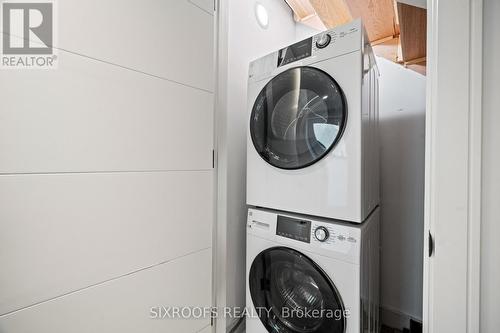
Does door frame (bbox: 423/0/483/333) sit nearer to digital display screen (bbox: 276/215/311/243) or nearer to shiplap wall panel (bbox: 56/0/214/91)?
digital display screen (bbox: 276/215/311/243)

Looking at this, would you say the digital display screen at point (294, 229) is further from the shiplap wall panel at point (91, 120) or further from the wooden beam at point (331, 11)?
the wooden beam at point (331, 11)

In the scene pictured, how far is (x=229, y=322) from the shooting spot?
140 cm

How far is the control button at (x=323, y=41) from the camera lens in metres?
1.02

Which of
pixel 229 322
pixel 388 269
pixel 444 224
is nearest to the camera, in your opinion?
pixel 444 224

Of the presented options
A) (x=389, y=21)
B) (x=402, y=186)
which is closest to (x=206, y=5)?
(x=389, y=21)

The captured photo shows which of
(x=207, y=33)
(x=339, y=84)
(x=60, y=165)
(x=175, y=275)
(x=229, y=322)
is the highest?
(x=207, y=33)

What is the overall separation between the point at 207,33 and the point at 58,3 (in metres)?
0.59

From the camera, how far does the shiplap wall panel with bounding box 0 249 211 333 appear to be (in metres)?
0.61

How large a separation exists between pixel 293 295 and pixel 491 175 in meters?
0.99

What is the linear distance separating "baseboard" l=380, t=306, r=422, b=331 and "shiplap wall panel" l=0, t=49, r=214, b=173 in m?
1.80

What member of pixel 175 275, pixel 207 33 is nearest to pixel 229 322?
pixel 175 275

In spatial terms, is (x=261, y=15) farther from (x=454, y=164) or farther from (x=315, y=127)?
(x=454, y=164)

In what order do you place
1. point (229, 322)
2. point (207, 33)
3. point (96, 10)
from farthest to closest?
point (229, 322), point (207, 33), point (96, 10)

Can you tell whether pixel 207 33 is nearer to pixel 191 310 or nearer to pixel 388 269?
pixel 191 310
